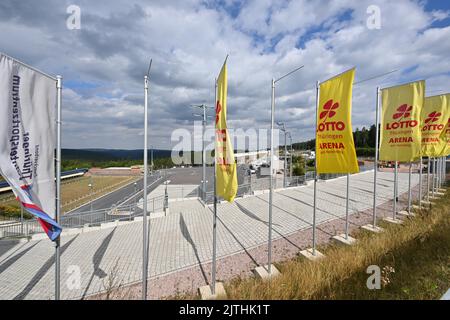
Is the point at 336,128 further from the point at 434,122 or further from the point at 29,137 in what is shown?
the point at 434,122

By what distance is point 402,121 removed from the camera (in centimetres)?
809

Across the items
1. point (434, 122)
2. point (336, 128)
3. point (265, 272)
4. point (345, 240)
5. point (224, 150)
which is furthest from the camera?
point (434, 122)

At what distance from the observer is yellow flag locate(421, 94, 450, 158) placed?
10.6 meters

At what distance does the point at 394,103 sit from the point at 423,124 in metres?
4.47

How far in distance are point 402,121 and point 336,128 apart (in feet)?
13.1

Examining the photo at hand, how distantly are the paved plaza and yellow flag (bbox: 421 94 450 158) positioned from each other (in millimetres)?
4972

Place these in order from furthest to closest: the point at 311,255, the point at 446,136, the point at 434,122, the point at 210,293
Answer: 1. the point at 446,136
2. the point at 434,122
3. the point at 311,255
4. the point at 210,293

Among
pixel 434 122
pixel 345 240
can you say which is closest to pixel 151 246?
pixel 345 240

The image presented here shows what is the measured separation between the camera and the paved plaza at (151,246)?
278 inches

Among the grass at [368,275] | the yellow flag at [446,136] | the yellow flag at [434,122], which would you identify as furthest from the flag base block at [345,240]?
the yellow flag at [446,136]

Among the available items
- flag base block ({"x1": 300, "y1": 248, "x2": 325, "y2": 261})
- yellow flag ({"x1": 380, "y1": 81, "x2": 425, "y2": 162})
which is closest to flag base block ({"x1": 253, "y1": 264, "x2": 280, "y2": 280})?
flag base block ({"x1": 300, "y1": 248, "x2": 325, "y2": 261})

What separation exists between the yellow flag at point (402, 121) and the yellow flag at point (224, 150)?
7.03 meters
